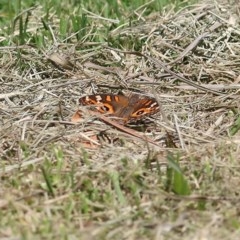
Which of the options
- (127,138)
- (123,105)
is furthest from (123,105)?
(127,138)

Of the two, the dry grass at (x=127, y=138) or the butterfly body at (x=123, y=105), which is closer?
the dry grass at (x=127, y=138)

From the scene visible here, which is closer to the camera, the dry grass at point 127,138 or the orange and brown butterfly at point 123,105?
the dry grass at point 127,138

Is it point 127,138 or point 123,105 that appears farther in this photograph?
point 123,105

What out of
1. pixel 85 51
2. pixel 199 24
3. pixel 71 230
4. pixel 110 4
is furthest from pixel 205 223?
pixel 110 4

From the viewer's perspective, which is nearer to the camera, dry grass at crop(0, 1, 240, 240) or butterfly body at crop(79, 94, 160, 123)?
dry grass at crop(0, 1, 240, 240)

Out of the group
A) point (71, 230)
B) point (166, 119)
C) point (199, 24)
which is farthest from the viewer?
point (199, 24)

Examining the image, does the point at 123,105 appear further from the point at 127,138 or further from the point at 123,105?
the point at 127,138

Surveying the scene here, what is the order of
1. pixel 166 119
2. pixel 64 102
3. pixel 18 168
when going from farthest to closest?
pixel 64 102, pixel 166 119, pixel 18 168

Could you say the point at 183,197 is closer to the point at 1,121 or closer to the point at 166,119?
the point at 166,119
